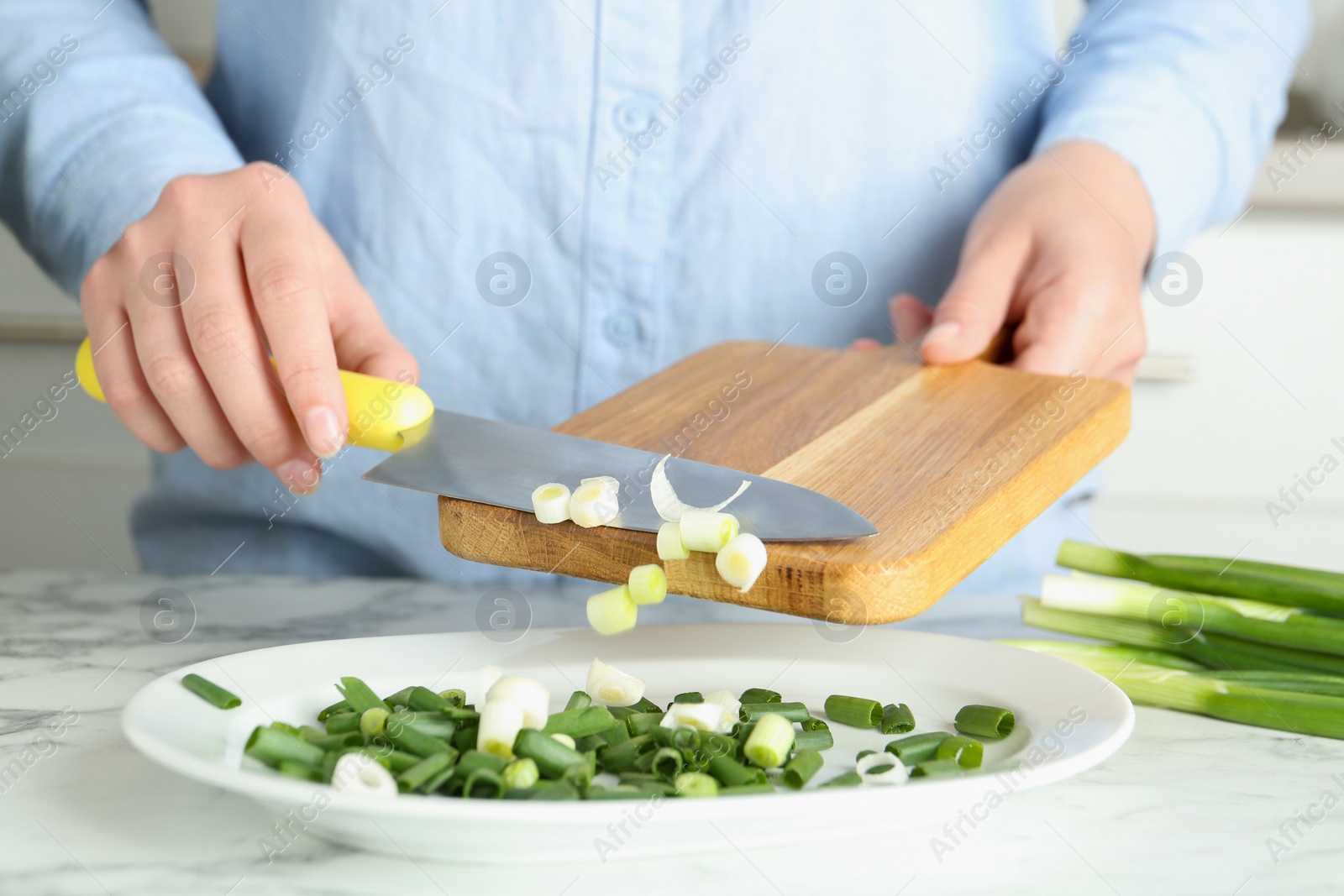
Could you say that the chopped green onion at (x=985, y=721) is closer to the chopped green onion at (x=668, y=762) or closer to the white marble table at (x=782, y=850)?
the white marble table at (x=782, y=850)

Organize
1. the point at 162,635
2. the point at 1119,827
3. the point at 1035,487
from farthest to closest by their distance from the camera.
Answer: the point at 162,635
the point at 1035,487
the point at 1119,827

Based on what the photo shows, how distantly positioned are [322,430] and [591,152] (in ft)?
1.67

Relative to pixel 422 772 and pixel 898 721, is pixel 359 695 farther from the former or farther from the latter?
pixel 898 721

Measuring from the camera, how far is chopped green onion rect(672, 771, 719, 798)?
61 cm

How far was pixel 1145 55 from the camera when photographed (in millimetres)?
1299

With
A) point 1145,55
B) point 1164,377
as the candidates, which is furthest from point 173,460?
point 1164,377

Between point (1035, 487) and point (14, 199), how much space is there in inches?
42.4

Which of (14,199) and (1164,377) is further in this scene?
(1164,377)

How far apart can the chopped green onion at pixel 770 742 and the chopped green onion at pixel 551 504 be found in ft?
0.62

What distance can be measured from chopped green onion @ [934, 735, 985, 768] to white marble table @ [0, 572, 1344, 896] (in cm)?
4

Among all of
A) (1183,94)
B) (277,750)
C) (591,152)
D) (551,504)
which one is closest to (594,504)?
(551,504)

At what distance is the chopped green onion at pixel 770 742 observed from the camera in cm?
67

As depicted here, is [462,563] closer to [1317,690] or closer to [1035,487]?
[1035,487]

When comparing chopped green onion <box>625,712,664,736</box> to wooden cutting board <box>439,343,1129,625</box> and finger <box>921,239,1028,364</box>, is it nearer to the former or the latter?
wooden cutting board <box>439,343,1129,625</box>
